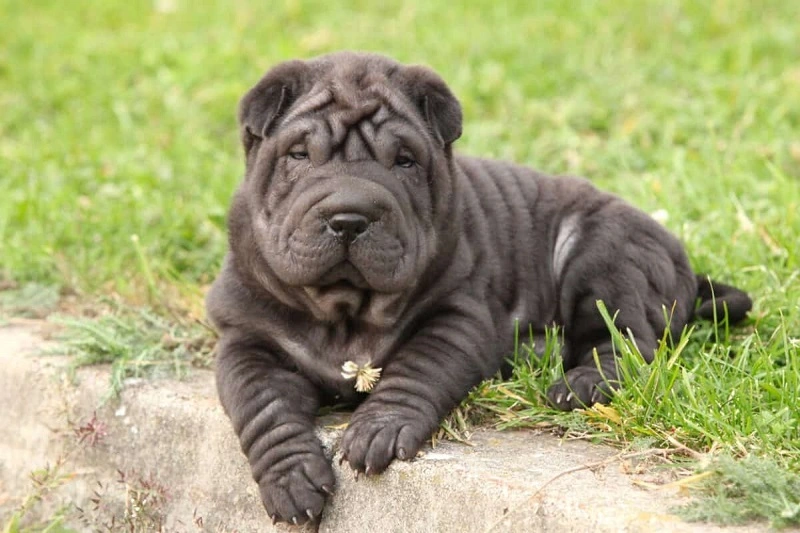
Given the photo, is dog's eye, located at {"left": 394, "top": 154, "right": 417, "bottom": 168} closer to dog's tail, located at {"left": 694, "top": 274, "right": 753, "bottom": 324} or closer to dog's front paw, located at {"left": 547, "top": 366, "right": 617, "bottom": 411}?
dog's front paw, located at {"left": 547, "top": 366, "right": 617, "bottom": 411}

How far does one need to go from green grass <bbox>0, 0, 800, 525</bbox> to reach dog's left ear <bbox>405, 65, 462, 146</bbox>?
3.39ft

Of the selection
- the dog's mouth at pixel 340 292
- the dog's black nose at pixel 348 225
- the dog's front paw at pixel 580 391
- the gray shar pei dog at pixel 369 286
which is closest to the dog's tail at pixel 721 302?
the gray shar pei dog at pixel 369 286

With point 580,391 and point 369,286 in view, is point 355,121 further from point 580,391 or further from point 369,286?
point 580,391

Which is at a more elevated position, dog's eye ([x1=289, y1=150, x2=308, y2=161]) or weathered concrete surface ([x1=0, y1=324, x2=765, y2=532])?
dog's eye ([x1=289, y1=150, x2=308, y2=161])

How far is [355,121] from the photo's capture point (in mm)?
4324

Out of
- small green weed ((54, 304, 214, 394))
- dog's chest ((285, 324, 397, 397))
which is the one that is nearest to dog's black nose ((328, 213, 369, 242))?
dog's chest ((285, 324, 397, 397))

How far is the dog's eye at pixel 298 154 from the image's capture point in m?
4.36

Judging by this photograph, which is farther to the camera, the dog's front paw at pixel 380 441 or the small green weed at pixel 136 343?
the small green weed at pixel 136 343

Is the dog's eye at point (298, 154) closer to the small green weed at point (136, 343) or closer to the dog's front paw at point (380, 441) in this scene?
the dog's front paw at point (380, 441)

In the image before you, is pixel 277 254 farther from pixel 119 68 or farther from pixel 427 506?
pixel 119 68

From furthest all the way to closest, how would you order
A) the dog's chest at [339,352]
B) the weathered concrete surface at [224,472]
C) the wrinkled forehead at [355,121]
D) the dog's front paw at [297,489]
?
1. the dog's chest at [339,352]
2. the wrinkled forehead at [355,121]
3. the dog's front paw at [297,489]
4. the weathered concrete surface at [224,472]

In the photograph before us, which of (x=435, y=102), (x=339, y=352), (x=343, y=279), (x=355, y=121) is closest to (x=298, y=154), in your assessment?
(x=355, y=121)

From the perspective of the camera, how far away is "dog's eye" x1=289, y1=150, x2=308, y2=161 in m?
4.36

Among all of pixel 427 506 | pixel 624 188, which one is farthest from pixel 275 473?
pixel 624 188
